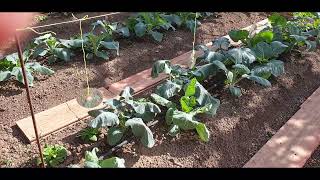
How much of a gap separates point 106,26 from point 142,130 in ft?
5.67

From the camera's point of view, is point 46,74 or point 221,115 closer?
point 221,115

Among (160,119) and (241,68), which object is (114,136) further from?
(241,68)

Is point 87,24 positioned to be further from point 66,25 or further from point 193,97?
point 193,97

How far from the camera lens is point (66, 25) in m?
4.24

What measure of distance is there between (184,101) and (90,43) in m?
1.37

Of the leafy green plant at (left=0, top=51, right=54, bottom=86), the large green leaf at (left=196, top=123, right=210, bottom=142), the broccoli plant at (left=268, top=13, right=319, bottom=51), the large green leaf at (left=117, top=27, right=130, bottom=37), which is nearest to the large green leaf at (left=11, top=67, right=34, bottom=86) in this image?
the leafy green plant at (left=0, top=51, right=54, bottom=86)

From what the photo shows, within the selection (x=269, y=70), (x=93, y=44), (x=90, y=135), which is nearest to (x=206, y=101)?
(x=269, y=70)

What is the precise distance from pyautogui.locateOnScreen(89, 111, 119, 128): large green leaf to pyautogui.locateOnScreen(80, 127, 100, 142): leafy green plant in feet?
0.61

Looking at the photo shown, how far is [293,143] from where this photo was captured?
103 inches

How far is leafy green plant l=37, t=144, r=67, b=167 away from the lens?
7.60ft

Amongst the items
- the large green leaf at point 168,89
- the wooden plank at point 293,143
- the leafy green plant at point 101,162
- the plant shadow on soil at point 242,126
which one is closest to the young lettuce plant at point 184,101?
the large green leaf at point 168,89

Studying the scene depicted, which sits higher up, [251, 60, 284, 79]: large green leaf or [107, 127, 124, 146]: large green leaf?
[251, 60, 284, 79]: large green leaf

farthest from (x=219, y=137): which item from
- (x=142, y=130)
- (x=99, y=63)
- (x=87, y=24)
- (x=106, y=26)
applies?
(x=87, y=24)

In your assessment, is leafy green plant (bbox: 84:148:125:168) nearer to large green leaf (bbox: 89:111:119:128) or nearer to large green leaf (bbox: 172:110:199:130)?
large green leaf (bbox: 89:111:119:128)
